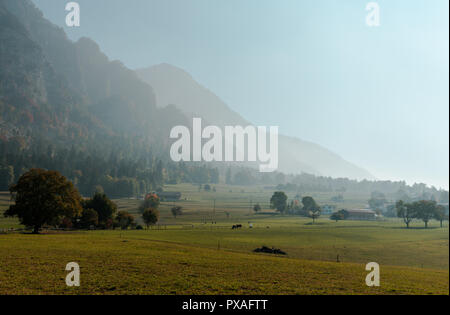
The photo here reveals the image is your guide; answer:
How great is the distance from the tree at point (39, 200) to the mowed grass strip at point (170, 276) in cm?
2523

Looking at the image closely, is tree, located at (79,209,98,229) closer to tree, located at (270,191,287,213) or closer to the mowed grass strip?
the mowed grass strip

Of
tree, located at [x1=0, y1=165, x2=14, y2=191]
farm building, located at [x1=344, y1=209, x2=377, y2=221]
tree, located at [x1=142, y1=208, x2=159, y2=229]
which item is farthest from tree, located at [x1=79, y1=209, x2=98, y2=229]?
farm building, located at [x1=344, y1=209, x2=377, y2=221]

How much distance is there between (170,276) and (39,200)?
175 ft

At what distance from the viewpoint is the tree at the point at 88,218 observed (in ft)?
300

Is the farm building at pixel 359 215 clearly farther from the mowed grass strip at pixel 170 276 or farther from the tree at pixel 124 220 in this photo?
A: the mowed grass strip at pixel 170 276

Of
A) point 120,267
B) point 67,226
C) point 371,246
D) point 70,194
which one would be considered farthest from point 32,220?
point 371,246

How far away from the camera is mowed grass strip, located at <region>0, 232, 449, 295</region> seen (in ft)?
88.3

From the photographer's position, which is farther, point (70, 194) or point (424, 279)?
point (70, 194)

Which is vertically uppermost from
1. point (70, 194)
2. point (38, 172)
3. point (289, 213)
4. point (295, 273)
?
point (38, 172)

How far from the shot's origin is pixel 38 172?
72438 mm

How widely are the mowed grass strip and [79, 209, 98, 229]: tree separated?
47.1 metres

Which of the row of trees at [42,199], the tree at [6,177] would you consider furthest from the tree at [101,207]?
the tree at [6,177]
